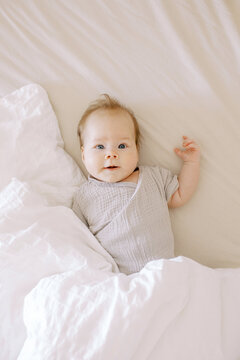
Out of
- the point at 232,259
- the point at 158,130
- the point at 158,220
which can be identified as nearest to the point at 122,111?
the point at 158,130

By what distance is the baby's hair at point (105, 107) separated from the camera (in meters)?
1.04

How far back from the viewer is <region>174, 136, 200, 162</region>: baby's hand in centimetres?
101

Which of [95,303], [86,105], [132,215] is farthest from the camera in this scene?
[86,105]

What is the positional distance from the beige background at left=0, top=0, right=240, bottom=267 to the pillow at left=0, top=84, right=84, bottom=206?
0.05 metres

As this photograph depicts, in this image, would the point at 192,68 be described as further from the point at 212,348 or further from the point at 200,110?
the point at 212,348

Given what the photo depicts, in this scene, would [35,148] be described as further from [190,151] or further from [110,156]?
[190,151]

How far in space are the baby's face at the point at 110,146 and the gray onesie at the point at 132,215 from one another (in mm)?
54

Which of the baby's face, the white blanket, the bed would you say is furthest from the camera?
the baby's face

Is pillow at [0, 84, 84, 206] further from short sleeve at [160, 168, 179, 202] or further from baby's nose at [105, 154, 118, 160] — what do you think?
short sleeve at [160, 168, 179, 202]

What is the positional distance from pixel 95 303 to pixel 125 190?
0.41m

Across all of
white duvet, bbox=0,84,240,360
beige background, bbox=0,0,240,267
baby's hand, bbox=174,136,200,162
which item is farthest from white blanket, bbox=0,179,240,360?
baby's hand, bbox=174,136,200,162

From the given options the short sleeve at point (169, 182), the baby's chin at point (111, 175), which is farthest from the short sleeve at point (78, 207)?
the short sleeve at point (169, 182)

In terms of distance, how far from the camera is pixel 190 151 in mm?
1027

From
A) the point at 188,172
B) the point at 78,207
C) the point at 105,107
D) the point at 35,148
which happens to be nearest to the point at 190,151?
the point at 188,172
